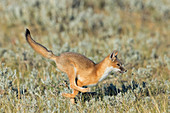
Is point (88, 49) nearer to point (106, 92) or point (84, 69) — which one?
point (106, 92)

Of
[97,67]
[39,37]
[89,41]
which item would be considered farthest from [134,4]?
[97,67]

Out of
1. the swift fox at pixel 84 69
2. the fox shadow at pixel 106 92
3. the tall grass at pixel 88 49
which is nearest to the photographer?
the swift fox at pixel 84 69

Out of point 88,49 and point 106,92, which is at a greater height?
point 88,49

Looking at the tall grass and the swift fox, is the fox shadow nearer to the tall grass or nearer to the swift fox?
the tall grass

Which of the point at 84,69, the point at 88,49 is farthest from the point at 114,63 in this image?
the point at 88,49

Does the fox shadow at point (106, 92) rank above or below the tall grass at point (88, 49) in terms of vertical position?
below

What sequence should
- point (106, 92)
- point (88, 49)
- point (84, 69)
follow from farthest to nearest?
1. point (88, 49)
2. point (106, 92)
3. point (84, 69)

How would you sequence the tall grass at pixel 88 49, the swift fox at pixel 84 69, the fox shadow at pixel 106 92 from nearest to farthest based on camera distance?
the swift fox at pixel 84 69 < the tall grass at pixel 88 49 < the fox shadow at pixel 106 92

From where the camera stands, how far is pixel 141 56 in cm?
742

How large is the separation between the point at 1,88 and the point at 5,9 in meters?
5.60

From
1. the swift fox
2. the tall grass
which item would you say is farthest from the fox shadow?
the swift fox

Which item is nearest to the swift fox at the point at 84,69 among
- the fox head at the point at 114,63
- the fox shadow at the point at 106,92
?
the fox head at the point at 114,63

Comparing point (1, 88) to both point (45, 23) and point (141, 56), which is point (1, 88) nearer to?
point (141, 56)

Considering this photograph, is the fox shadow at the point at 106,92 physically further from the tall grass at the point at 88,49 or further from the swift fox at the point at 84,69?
the swift fox at the point at 84,69
